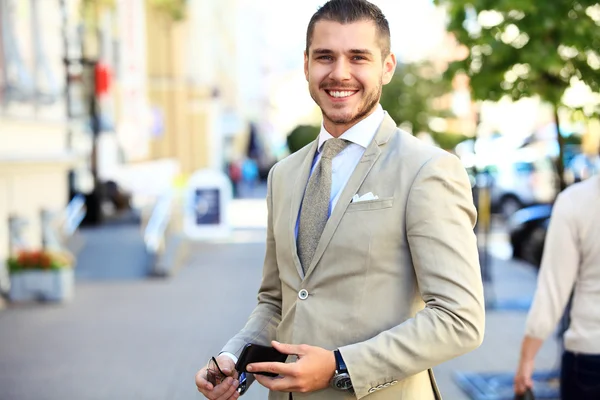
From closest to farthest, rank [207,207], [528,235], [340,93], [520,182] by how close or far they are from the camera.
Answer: [340,93] < [528,235] < [207,207] < [520,182]

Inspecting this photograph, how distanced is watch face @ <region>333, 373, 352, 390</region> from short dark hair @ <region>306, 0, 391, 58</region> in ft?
2.73

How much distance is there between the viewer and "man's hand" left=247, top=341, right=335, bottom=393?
6.94 feet

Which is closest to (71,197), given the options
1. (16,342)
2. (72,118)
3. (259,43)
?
(72,118)

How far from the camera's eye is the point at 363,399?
2.29 meters

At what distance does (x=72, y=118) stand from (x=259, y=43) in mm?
83182

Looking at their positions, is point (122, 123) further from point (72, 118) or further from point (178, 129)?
point (178, 129)

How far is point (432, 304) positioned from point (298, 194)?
522 mm

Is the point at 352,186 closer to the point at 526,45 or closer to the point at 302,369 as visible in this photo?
the point at 302,369

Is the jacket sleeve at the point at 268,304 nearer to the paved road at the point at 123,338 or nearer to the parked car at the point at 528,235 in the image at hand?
the paved road at the point at 123,338

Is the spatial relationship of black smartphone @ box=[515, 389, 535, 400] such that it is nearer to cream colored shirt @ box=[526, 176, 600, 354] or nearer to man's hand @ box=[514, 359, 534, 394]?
man's hand @ box=[514, 359, 534, 394]

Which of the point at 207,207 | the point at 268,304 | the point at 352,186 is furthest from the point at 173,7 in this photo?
the point at 352,186

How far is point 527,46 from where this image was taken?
6852mm

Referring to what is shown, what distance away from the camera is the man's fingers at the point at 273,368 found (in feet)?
6.92

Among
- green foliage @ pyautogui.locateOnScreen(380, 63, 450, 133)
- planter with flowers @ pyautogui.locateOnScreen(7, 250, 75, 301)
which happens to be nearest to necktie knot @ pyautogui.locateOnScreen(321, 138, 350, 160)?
planter with flowers @ pyautogui.locateOnScreen(7, 250, 75, 301)
